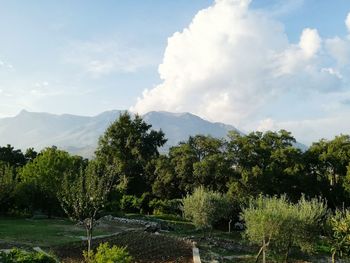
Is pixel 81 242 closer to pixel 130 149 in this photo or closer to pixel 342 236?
pixel 342 236

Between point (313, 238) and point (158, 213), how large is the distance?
30358 mm

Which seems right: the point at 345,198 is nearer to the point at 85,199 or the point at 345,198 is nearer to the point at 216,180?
the point at 216,180

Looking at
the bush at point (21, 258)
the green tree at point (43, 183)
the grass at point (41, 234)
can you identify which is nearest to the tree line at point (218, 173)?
the green tree at point (43, 183)

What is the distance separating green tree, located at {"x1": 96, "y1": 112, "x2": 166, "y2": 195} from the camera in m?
67.4

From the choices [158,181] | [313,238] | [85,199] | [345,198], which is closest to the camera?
[85,199]

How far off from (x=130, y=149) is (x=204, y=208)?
3358 centimetres

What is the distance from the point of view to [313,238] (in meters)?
27.9

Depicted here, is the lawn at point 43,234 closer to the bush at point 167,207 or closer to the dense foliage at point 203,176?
the dense foliage at point 203,176

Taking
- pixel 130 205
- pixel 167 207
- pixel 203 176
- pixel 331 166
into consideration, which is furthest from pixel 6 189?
pixel 331 166

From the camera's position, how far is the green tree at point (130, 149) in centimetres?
6744

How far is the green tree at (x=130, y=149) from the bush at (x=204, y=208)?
25.8 metres

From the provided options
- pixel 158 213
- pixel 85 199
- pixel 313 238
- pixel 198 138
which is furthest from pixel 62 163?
pixel 313 238

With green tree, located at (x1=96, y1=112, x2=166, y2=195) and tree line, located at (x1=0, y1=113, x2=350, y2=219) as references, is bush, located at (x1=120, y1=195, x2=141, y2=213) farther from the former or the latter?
green tree, located at (x1=96, y1=112, x2=166, y2=195)

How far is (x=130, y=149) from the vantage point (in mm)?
71500
